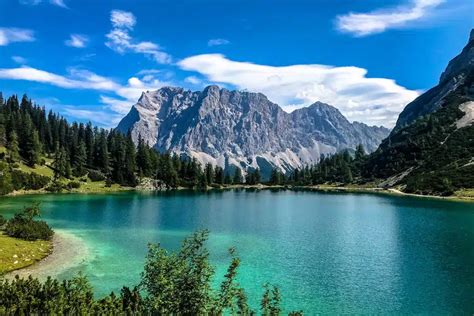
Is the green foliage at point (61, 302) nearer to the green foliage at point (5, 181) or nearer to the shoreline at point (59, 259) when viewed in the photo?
the shoreline at point (59, 259)

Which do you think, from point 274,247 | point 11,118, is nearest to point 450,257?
point 274,247

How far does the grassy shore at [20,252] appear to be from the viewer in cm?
4528

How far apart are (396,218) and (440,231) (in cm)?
2321

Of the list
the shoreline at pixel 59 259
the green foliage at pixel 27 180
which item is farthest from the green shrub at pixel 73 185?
the shoreline at pixel 59 259

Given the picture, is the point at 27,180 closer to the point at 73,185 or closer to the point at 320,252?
the point at 73,185

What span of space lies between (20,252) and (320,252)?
39698mm

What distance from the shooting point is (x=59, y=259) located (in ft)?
166

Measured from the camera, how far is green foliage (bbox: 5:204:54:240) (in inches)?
2277

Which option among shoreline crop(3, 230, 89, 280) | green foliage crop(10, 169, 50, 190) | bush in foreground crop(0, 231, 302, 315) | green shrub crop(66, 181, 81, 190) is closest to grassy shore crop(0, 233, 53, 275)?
shoreline crop(3, 230, 89, 280)

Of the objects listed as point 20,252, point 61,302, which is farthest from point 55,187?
point 61,302

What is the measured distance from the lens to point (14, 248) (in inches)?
1989

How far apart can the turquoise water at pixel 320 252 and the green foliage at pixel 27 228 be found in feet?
23.2

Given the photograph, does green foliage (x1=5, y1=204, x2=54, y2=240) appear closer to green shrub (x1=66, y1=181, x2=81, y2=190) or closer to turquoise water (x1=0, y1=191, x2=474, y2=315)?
turquoise water (x1=0, y1=191, x2=474, y2=315)

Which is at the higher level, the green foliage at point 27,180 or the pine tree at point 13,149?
the pine tree at point 13,149
